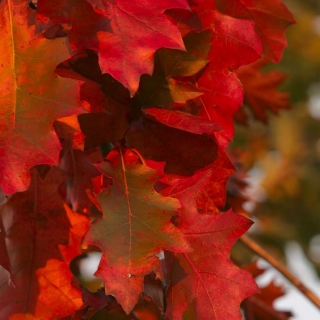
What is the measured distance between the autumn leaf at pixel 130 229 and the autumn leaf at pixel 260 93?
77cm

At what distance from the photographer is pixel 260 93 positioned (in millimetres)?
1843

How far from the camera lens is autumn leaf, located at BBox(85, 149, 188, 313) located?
982mm

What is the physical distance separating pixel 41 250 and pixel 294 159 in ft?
18.7

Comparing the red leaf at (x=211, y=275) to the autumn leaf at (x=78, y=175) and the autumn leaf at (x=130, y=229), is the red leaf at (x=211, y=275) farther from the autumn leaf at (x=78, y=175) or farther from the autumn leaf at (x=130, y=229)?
the autumn leaf at (x=78, y=175)

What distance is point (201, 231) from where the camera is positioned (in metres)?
1.08

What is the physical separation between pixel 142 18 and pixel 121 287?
1.22ft

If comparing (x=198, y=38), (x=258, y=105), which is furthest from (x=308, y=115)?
(x=198, y=38)

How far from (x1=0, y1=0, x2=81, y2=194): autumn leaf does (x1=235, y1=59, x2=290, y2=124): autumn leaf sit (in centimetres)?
83

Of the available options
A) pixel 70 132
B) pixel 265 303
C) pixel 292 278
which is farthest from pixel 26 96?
pixel 265 303

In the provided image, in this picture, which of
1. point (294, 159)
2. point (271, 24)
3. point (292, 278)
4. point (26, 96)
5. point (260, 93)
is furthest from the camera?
point (294, 159)

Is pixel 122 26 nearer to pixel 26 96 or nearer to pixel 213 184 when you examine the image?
pixel 26 96

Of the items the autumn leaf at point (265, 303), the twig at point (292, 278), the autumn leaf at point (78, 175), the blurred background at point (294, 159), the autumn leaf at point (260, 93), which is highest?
the autumn leaf at point (78, 175)

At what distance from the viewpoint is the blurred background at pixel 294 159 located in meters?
5.43

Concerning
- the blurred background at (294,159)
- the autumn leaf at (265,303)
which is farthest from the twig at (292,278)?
the blurred background at (294,159)
